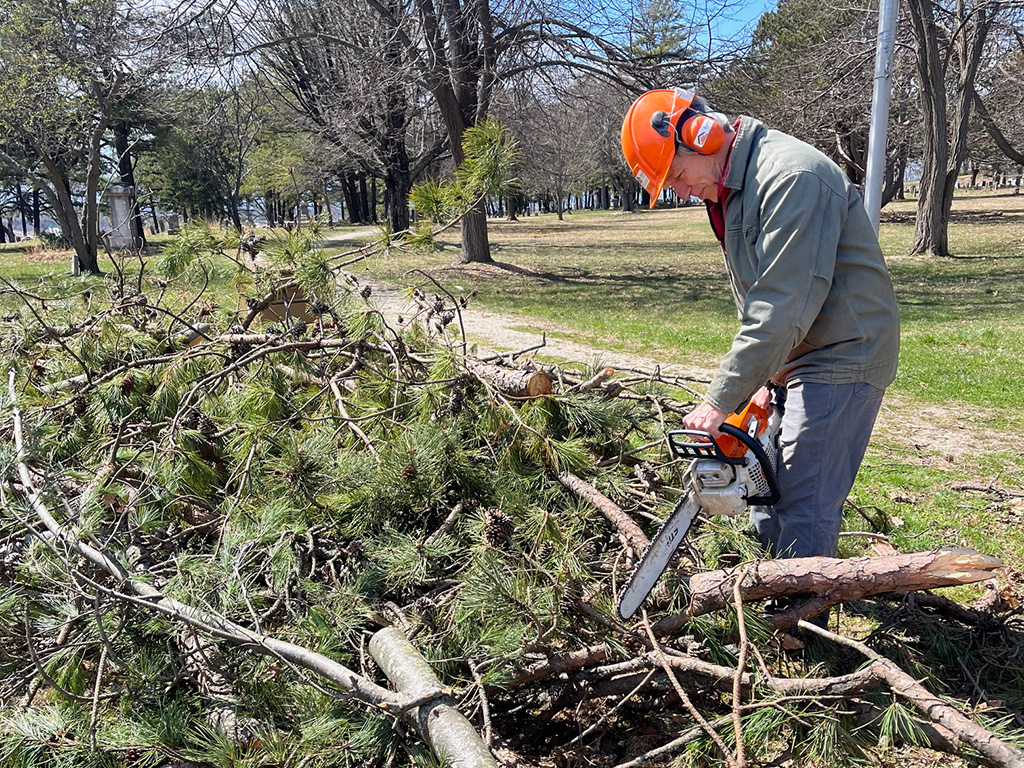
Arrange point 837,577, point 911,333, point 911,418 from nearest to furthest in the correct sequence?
point 837,577 < point 911,418 < point 911,333

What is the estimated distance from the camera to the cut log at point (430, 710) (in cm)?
174

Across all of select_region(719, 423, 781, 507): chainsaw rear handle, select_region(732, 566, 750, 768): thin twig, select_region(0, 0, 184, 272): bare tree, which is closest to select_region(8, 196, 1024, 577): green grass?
select_region(719, 423, 781, 507): chainsaw rear handle

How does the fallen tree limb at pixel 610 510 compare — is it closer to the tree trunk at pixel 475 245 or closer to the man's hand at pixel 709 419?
the man's hand at pixel 709 419

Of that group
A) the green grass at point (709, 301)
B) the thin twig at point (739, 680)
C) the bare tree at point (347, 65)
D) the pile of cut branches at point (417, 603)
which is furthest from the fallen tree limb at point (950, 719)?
the bare tree at point (347, 65)

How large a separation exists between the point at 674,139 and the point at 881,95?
6207 mm

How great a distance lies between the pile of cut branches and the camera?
199 cm

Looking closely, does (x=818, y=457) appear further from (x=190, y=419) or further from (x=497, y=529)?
(x=190, y=419)

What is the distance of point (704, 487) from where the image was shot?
7.29 ft

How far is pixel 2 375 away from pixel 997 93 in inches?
1092

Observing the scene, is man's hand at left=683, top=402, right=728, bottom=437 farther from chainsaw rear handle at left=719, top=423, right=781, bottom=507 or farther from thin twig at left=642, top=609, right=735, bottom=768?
Result: thin twig at left=642, top=609, right=735, bottom=768

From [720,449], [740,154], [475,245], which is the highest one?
[740,154]

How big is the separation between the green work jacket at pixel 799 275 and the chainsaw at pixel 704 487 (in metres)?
0.16

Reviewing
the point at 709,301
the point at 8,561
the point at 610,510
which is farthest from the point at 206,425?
the point at 709,301

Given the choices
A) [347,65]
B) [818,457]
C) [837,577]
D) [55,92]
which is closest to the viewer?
[837,577]
